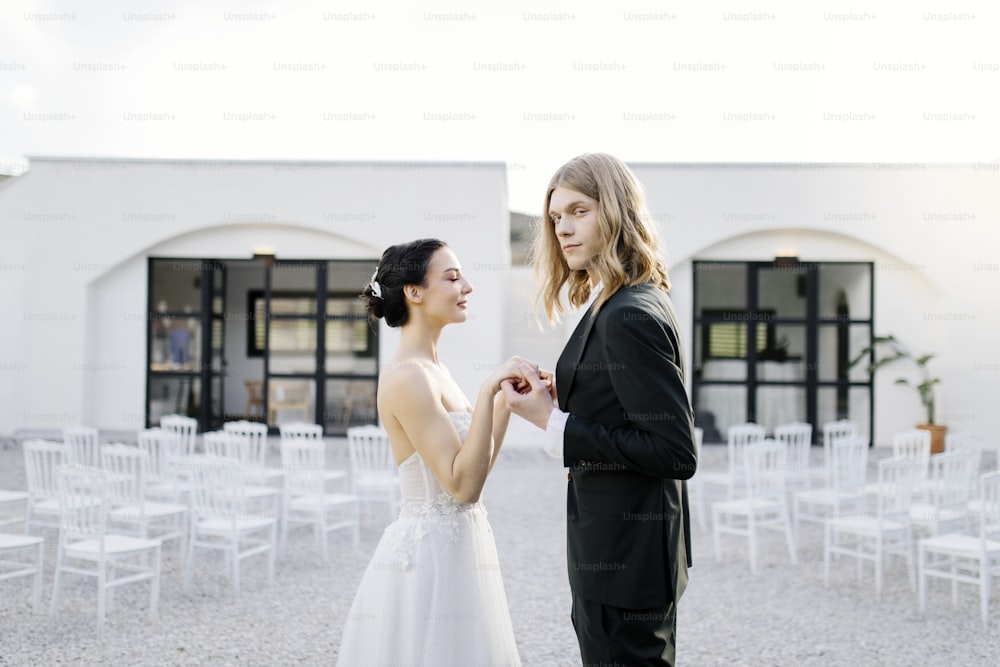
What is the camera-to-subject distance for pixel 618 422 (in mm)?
1763

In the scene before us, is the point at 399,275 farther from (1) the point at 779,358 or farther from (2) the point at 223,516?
(1) the point at 779,358

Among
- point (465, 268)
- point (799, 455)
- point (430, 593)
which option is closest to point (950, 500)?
point (799, 455)

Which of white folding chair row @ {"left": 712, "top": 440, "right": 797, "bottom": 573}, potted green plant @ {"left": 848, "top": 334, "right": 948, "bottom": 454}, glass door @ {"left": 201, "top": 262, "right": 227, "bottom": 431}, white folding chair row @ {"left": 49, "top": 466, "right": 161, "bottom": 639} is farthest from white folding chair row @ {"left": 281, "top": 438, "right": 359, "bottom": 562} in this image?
potted green plant @ {"left": 848, "top": 334, "right": 948, "bottom": 454}

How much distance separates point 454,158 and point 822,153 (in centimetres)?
574

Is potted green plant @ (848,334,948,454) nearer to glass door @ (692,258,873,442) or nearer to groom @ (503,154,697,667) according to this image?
glass door @ (692,258,873,442)

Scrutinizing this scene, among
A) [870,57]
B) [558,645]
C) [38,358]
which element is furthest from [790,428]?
[38,358]

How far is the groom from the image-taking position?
166cm

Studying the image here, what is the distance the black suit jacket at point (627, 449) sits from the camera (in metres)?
1.65

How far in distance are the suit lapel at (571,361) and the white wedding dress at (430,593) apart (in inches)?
19.5

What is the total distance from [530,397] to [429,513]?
71cm

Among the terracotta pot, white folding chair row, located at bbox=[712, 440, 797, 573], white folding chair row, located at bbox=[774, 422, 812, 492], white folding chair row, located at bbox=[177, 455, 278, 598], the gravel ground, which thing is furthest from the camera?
the terracotta pot

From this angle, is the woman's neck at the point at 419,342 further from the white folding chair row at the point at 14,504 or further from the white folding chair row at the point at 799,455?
the white folding chair row at the point at 799,455

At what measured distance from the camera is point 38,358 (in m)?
12.2

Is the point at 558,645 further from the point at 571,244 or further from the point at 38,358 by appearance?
the point at 38,358
